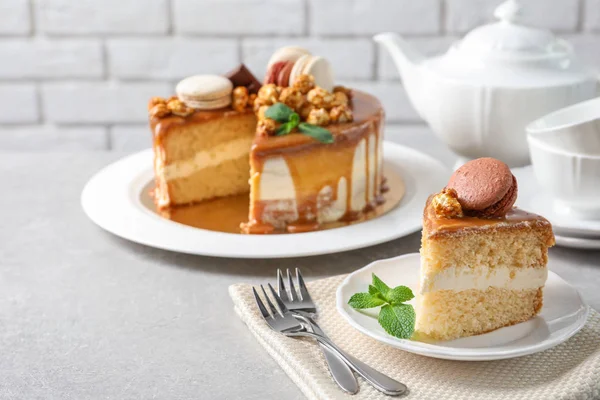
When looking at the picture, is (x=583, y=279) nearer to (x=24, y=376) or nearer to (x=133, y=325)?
(x=133, y=325)

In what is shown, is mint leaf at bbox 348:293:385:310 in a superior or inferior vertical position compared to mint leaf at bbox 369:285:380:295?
inferior

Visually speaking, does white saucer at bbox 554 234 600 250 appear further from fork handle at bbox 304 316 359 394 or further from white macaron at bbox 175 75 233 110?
white macaron at bbox 175 75 233 110

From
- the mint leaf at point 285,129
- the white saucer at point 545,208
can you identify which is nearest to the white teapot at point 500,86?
the white saucer at point 545,208

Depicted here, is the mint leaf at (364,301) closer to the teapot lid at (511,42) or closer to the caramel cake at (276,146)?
the caramel cake at (276,146)

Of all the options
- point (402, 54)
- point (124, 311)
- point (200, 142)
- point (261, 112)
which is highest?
point (402, 54)

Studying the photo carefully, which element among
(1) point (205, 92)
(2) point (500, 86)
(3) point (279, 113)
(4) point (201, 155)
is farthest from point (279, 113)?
(2) point (500, 86)

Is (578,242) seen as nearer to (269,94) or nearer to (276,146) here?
(276,146)

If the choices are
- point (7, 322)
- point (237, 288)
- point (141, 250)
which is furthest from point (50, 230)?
point (237, 288)

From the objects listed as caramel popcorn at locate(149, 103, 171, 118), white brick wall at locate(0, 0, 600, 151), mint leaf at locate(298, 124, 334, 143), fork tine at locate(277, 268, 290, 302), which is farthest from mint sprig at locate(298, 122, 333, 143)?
white brick wall at locate(0, 0, 600, 151)
